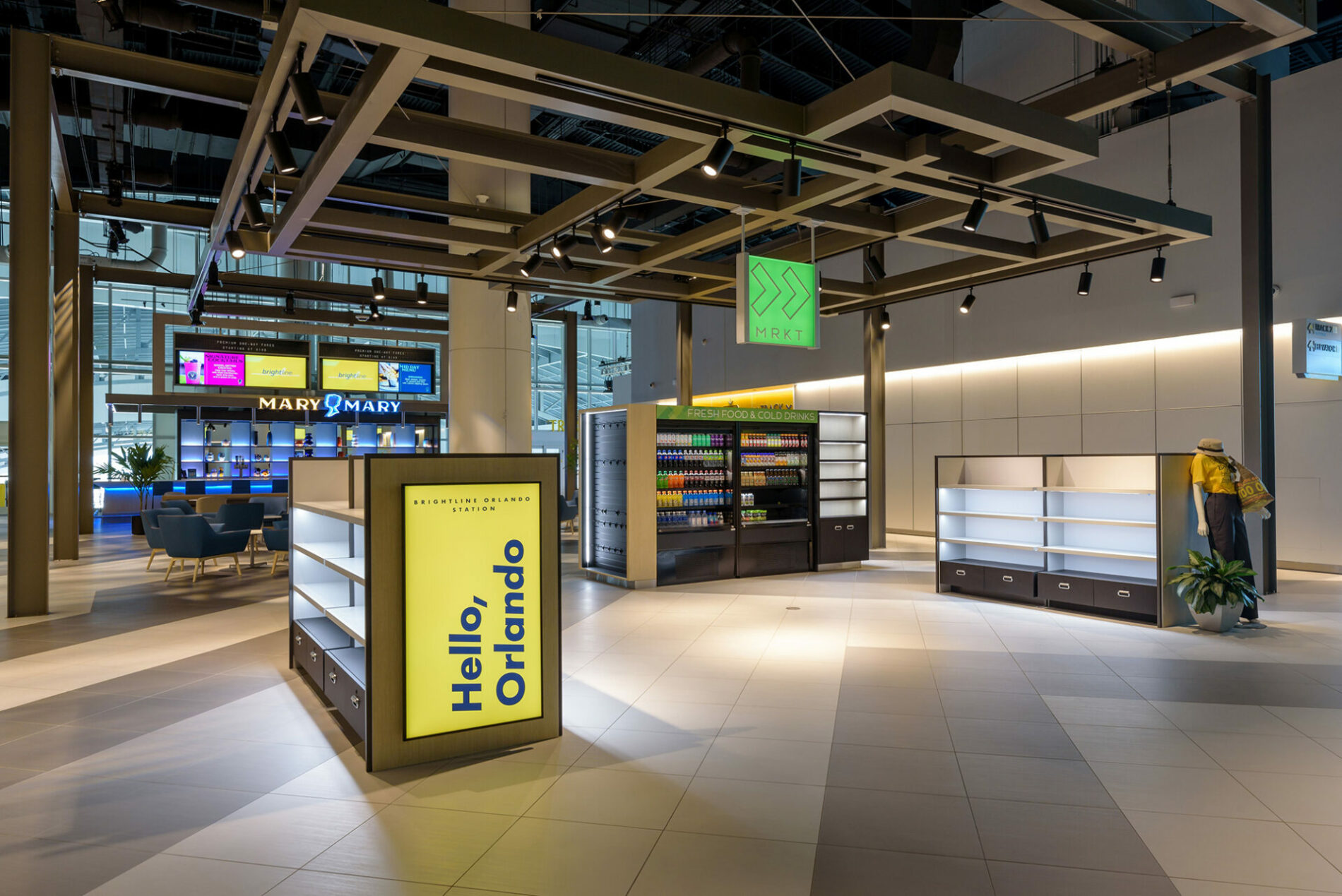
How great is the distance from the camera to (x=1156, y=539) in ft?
22.8

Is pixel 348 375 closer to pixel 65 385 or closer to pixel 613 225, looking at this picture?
pixel 65 385

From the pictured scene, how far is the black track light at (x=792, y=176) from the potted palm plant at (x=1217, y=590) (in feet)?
15.2

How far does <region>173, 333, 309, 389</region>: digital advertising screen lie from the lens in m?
13.8

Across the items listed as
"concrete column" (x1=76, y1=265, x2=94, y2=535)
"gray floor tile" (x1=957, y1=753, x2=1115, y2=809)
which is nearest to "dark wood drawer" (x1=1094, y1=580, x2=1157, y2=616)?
"gray floor tile" (x1=957, y1=753, x2=1115, y2=809)

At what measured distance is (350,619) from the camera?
14.6 ft

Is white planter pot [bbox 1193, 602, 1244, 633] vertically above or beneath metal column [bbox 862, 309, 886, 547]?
beneath

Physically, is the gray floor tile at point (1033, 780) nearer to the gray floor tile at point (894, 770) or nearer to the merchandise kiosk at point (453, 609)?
the gray floor tile at point (894, 770)

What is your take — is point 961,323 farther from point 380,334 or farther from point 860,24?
point 380,334

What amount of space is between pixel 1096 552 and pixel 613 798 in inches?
227

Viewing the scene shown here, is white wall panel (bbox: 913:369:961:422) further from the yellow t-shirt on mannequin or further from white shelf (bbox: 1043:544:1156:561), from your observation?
the yellow t-shirt on mannequin

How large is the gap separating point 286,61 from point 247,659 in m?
4.06

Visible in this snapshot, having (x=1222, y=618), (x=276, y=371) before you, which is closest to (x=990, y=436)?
(x=1222, y=618)

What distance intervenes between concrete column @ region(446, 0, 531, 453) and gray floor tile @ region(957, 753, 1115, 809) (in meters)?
6.31

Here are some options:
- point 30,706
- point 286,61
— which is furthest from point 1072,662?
point 30,706
